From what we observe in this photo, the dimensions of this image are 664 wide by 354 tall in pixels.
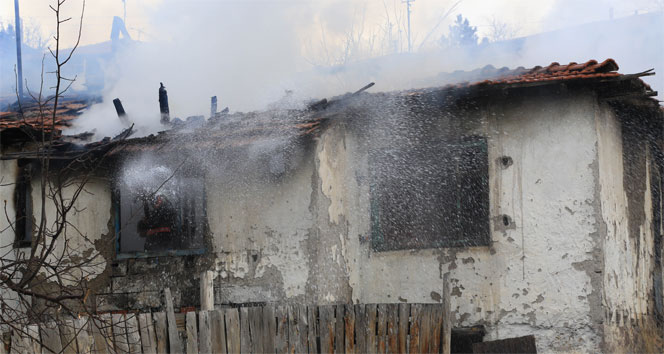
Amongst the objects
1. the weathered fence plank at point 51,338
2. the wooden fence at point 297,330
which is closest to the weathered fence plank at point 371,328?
the wooden fence at point 297,330

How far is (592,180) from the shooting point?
9086 mm

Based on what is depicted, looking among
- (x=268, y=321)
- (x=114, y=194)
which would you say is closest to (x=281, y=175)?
(x=114, y=194)

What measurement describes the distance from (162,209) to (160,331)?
3.38 meters

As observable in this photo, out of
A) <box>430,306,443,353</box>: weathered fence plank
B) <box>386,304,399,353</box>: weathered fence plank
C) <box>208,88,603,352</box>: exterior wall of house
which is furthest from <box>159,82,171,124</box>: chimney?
<box>430,306,443,353</box>: weathered fence plank

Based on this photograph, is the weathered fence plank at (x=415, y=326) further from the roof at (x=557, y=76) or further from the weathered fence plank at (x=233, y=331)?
the roof at (x=557, y=76)

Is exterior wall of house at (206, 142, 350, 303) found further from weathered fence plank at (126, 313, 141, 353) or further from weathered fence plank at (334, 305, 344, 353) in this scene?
weathered fence plank at (126, 313, 141, 353)

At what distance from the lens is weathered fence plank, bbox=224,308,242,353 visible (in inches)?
254

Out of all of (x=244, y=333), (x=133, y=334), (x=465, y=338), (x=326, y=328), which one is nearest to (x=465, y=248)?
(x=465, y=338)

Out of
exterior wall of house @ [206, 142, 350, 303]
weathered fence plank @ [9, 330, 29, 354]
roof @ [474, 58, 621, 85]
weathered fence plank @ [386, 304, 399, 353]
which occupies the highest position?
roof @ [474, 58, 621, 85]

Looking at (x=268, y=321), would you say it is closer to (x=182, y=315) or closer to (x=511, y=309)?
(x=182, y=315)

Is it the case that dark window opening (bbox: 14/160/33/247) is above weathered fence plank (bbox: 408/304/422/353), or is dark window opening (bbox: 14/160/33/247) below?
above

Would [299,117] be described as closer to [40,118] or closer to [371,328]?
[40,118]

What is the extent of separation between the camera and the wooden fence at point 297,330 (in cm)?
622

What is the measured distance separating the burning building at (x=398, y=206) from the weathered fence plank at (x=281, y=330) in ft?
7.72
